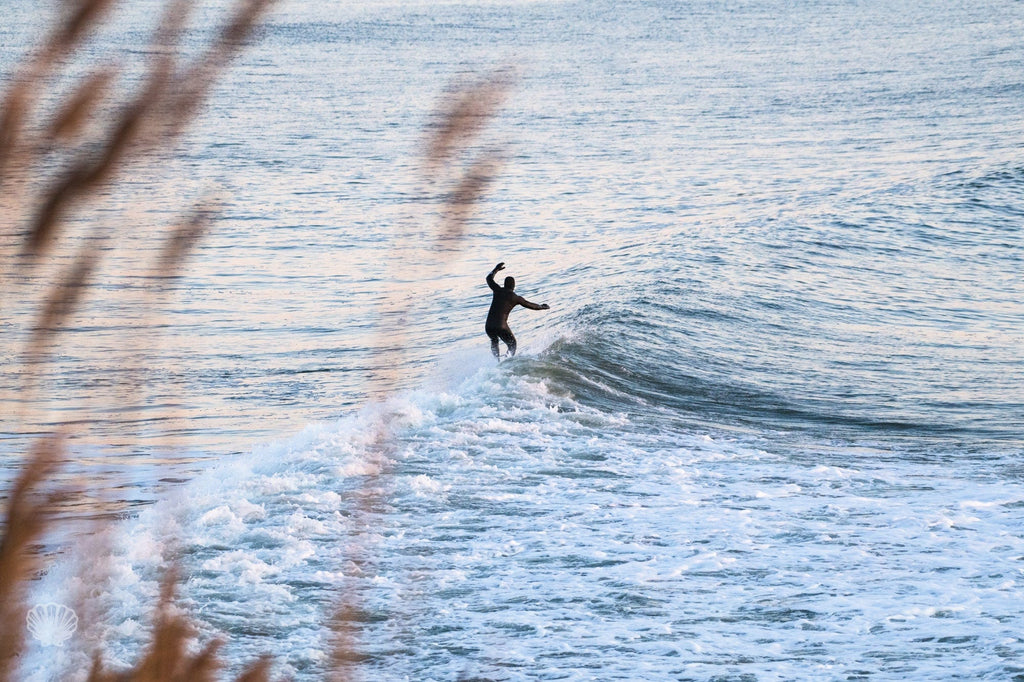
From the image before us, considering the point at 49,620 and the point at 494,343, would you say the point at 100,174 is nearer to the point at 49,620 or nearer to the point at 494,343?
the point at 49,620

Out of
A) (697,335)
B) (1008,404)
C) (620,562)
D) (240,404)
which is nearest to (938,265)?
(697,335)

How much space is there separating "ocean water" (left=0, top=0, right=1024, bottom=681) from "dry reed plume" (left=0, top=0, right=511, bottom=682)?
5 cm

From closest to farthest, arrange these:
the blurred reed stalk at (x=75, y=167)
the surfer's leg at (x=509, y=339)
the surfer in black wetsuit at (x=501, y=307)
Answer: the blurred reed stalk at (x=75, y=167) → the surfer in black wetsuit at (x=501, y=307) → the surfer's leg at (x=509, y=339)

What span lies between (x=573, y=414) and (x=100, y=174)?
13937mm

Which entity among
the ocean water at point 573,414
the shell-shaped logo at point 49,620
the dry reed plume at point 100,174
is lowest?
the ocean water at point 573,414

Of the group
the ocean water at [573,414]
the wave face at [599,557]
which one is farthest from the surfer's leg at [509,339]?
the wave face at [599,557]

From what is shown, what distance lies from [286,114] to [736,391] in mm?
35898

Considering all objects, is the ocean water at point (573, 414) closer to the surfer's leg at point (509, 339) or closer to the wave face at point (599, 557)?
the wave face at point (599, 557)

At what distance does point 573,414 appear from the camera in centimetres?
1494

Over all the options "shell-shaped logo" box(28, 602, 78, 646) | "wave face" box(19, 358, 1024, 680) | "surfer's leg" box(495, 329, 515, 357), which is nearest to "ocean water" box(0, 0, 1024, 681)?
"wave face" box(19, 358, 1024, 680)

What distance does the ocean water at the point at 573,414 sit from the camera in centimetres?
798

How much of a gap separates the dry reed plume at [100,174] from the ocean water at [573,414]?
0.05 meters

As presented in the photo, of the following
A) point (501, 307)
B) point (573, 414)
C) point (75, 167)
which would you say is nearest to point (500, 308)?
point (501, 307)

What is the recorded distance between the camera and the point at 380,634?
9047 mm
